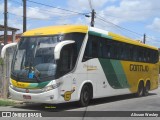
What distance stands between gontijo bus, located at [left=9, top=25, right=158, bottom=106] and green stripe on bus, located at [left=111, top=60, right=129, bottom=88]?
0.30 feet

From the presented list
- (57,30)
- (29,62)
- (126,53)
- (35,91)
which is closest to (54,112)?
(35,91)

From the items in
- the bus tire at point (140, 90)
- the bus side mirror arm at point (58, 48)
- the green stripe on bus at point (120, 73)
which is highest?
the bus side mirror arm at point (58, 48)

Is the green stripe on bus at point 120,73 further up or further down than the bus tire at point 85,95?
further up

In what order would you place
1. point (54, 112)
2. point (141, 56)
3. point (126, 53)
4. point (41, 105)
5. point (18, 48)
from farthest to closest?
point (141, 56) → point (126, 53) → point (41, 105) → point (18, 48) → point (54, 112)

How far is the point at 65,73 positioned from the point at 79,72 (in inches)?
42.8

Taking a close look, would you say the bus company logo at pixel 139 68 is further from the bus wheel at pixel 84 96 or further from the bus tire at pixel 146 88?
the bus wheel at pixel 84 96

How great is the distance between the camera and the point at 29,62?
15.6 m

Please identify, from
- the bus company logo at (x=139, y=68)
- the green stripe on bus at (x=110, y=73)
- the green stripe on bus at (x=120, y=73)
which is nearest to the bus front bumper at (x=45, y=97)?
the green stripe on bus at (x=110, y=73)

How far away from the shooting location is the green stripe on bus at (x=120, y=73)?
20.0 meters

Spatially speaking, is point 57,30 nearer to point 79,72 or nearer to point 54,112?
point 79,72

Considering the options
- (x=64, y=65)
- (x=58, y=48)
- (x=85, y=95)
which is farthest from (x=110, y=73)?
(x=58, y=48)

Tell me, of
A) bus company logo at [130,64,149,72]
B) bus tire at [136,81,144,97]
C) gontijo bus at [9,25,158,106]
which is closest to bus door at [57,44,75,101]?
gontijo bus at [9,25,158,106]

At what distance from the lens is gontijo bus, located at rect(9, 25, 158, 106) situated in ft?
49.5

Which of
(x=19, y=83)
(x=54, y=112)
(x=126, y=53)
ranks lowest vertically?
(x=54, y=112)
